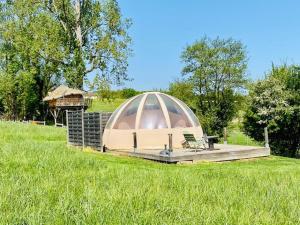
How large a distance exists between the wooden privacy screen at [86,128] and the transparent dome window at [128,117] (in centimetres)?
93

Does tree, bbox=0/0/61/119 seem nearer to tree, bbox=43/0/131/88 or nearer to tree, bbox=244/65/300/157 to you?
tree, bbox=43/0/131/88

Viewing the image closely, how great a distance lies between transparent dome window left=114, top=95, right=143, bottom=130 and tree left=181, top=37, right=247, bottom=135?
1208 inches

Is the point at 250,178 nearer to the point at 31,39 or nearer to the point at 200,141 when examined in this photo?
the point at 200,141

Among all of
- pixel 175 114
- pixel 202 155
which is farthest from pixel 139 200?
pixel 175 114

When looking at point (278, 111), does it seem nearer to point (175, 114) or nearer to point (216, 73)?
point (175, 114)

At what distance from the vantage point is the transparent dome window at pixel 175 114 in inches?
758

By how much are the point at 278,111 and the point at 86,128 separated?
1401 centimetres

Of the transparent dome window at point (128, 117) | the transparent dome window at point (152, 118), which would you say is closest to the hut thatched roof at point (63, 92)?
the transparent dome window at point (128, 117)

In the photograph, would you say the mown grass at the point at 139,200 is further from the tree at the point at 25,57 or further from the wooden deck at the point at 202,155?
the tree at the point at 25,57

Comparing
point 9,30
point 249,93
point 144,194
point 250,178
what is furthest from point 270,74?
point 9,30

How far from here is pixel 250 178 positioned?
815cm

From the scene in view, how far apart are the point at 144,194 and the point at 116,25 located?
141 ft

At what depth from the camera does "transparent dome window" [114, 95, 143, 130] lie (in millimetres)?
19234

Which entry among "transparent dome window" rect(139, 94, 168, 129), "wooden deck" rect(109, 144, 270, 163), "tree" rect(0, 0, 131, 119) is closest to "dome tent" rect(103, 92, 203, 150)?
"transparent dome window" rect(139, 94, 168, 129)
